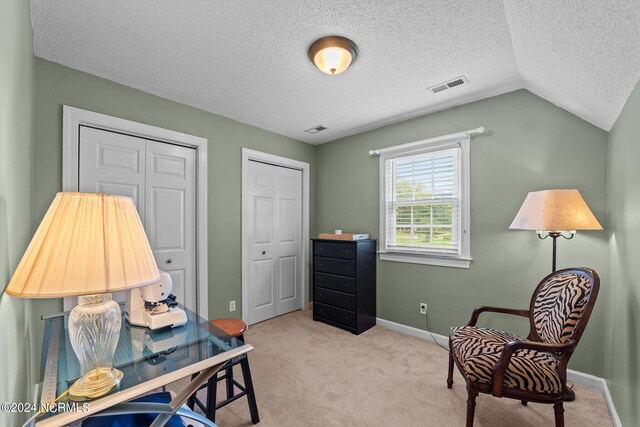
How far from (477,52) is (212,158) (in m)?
2.55

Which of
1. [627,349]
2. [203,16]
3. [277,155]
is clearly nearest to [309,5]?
[203,16]

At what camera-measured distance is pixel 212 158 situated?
306 centimetres

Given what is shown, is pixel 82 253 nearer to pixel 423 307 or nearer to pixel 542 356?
pixel 542 356

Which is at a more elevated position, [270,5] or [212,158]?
[270,5]

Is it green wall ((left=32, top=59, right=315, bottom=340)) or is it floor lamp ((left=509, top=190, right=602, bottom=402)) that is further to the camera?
green wall ((left=32, top=59, right=315, bottom=340))

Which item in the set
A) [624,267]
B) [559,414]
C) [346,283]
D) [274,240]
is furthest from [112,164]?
[624,267]

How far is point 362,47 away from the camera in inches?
75.1

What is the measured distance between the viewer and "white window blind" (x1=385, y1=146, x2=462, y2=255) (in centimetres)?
288

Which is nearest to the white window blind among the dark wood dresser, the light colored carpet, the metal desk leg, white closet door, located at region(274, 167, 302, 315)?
the dark wood dresser

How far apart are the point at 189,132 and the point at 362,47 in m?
1.91

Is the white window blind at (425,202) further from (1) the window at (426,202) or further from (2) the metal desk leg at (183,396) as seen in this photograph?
(2) the metal desk leg at (183,396)

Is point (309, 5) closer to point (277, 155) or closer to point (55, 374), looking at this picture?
point (55, 374)

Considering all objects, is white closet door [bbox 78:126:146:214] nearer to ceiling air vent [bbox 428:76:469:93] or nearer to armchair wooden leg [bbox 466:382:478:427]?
ceiling air vent [bbox 428:76:469:93]

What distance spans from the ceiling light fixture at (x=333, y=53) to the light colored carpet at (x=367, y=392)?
7.57 feet
